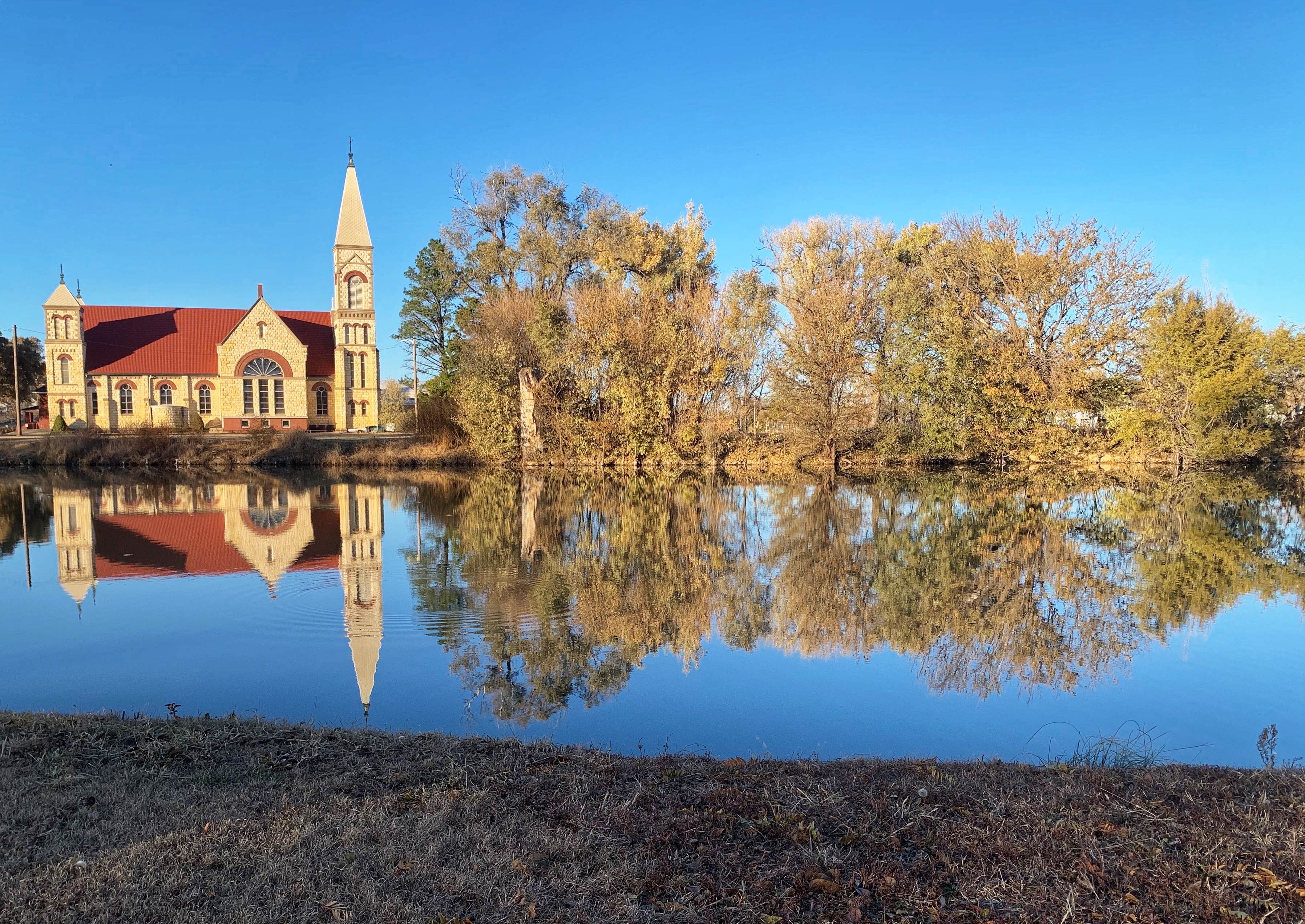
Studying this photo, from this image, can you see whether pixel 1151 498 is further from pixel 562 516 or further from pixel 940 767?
pixel 940 767

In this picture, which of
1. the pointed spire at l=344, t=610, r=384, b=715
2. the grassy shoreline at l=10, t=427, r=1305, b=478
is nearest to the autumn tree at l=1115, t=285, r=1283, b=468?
the grassy shoreline at l=10, t=427, r=1305, b=478

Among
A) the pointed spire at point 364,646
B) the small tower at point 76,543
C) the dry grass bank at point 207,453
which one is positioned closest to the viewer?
the pointed spire at point 364,646

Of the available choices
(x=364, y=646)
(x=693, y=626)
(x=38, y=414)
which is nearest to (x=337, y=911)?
(x=364, y=646)

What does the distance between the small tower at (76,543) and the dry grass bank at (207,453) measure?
12.3 m

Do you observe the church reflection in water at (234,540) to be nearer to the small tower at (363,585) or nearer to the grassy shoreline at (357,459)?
the small tower at (363,585)

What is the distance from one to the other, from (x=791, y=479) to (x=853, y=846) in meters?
27.5

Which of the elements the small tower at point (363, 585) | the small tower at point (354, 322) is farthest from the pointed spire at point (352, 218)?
the small tower at point (363, 585)

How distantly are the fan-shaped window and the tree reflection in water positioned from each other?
122 feet

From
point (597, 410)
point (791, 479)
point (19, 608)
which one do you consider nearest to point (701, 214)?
point (597, 410)

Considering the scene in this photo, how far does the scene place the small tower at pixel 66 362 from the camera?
172 ft

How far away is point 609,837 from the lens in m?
3.85

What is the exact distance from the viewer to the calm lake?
677 cm

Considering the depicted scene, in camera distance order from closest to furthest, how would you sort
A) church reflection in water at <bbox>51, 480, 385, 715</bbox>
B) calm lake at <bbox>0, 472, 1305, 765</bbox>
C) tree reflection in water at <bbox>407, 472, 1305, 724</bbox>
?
calm lake at <bbox>0, 472, 1305, 765</bbox> → tree reflection in water at <bbox>407, 472, 1305, 724</bbox> → church reflection in water at <bbox>51, 480, 385, 715</bbox>

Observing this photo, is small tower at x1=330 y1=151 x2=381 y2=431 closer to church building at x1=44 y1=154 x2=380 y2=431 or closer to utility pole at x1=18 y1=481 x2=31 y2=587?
church building at x1=44 y1=154 x2=380 y2=431
